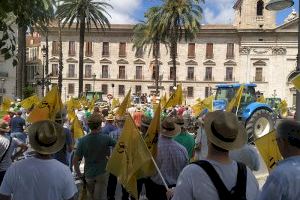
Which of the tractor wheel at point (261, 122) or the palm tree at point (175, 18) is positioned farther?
the palm tree at point (175, 18)

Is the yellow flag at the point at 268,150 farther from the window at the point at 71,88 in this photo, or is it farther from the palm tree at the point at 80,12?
the window at the point at 71,88

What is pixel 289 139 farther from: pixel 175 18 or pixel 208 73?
pixel 208 73

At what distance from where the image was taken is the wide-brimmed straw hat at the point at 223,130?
10.3 feet

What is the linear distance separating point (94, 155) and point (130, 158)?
5.67 ft

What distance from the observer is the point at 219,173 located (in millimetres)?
3055

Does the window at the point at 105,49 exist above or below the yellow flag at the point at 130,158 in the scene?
above

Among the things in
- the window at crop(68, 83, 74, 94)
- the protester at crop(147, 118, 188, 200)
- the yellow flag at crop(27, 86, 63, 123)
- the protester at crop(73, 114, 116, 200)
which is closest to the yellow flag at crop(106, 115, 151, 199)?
the protester at crop(147, 118, 188, 200)

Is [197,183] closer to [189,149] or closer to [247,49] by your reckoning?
[189,149]

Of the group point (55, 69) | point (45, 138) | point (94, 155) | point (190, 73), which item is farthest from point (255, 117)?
point (55, 69)

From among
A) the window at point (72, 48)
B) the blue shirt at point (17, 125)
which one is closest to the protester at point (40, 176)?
the blue shirt at point (17, 125)

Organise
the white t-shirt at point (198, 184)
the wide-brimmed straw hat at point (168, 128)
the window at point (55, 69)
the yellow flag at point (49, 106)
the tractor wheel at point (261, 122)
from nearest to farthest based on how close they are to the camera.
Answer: the white t-shirt at point (198, 184) < the wide-brimmed straw hat at point (168, 128) < the yellow flag at point (49, 106) < the tractor wheel at point (261, 122) < the window at point (55, 69)

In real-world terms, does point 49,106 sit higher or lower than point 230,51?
lower

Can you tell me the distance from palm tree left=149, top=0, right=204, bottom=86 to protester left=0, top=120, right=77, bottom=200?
4014cm

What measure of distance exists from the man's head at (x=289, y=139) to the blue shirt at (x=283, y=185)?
18 centimetres
